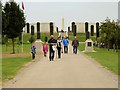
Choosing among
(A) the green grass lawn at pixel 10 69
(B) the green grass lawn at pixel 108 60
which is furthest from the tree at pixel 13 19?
(A) the green grass lawn at pixel 10 69

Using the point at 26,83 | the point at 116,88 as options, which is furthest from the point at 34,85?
the point at 116,88

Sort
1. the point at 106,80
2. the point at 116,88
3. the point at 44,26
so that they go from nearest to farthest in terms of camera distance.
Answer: the point at 116,88 < the point at 106,80 < the point at 44,26

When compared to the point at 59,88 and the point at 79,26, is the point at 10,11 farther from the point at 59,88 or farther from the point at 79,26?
the point at 79,26

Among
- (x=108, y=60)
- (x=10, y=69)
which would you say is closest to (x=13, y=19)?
(x=108, y=60)

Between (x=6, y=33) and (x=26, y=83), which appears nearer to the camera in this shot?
(x=26, y=83)

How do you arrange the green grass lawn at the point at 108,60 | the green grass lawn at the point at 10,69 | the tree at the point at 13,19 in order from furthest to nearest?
the tree at the point at 13,19, the green grass lawn at the point at 108,60, the green grass lawn at the point at 10,69

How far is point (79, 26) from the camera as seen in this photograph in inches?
5098

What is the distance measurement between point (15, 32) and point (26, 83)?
28.1 m

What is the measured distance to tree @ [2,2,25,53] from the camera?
41312 mm

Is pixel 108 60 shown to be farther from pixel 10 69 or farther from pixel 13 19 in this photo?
pixel 13 19

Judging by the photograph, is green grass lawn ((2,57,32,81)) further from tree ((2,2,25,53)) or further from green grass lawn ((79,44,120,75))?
tree ((2,2,25,53))

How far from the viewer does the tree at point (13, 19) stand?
1626 inches

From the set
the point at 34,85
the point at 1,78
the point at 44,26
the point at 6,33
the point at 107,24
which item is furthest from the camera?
the point at 44,26

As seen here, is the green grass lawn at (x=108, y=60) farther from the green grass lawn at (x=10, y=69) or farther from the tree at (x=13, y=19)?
the tree at (x=13, y=19)
